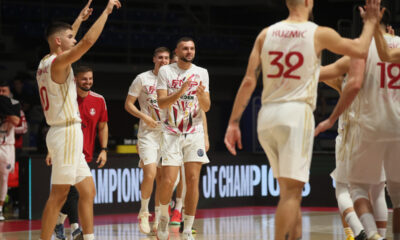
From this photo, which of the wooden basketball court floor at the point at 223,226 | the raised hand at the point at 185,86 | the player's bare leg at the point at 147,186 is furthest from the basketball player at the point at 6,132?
the raised hand at the point at 185,86

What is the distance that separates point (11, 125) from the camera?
1226 centimetres

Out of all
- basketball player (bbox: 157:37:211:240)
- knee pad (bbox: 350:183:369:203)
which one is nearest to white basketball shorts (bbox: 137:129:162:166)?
basketball player (bbox: 157:37:211:240)

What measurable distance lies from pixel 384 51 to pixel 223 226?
5.08 metres

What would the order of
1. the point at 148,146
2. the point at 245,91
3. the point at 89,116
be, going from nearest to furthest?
the point at 245,91, the point at 89,116, the point at 148,146

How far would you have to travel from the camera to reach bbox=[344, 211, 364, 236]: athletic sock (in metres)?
6.69

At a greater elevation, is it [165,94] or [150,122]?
[165,94]

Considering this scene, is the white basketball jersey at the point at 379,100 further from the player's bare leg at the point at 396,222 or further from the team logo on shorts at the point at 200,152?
the team logo on shorts at the point at 200,152

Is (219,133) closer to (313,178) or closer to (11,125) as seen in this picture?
(313,178)

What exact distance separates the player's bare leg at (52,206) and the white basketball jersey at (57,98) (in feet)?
1.96

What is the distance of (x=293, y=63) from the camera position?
5.51 meters

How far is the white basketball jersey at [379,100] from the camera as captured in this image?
616 centimetres

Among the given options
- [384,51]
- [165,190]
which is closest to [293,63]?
[384,51]

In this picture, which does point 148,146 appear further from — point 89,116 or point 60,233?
point 60,233

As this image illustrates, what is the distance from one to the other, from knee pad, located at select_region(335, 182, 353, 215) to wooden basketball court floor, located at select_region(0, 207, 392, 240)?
6.39ft
